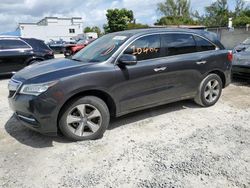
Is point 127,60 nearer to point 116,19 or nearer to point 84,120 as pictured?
point 84,120

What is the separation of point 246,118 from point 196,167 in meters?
2.18

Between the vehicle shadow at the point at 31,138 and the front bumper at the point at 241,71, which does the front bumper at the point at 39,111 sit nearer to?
the vehicle shadow at the point at 31,138

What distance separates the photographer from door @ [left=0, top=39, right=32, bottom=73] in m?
9.44

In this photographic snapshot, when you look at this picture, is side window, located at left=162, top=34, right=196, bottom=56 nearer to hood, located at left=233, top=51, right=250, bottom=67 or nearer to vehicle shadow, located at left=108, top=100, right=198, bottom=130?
vehicle shadow, located at left=108, top=100, right=198, bottom=130

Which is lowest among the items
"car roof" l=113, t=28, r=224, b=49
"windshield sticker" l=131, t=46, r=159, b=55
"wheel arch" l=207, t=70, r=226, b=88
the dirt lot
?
the dirt lot

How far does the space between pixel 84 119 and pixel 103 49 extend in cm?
129

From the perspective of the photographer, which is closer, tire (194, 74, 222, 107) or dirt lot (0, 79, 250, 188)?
dirt lot (0, 79, 250, 188)

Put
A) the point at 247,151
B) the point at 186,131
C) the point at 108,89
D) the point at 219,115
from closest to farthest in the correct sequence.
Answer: the point at 247,151, the point at 108,89, the point at 186,131, the point at 219,115

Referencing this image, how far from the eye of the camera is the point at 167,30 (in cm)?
474

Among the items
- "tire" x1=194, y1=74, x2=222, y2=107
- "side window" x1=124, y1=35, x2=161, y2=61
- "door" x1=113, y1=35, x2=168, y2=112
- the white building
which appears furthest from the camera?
the white building

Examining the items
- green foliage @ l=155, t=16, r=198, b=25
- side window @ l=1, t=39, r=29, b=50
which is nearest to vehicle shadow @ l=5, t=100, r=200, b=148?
side window @ l=1, t=39, r=29, b=50

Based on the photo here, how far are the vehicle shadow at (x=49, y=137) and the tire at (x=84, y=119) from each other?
0.84 ft

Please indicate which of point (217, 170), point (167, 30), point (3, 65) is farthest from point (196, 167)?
point (3, 65)

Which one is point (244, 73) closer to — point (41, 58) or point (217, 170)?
point (217, 170)
